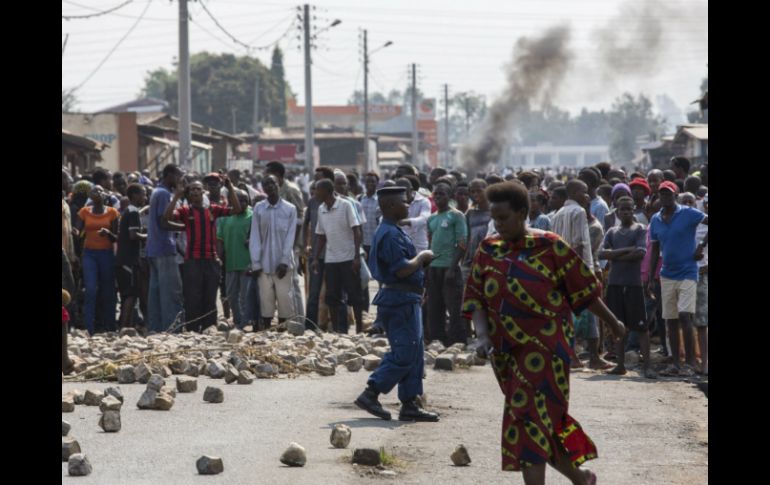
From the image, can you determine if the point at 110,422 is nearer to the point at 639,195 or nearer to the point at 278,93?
the point at 639,195

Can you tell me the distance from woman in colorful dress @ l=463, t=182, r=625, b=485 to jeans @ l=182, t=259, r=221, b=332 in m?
8.33

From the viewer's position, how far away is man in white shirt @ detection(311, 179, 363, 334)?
14.1 metres

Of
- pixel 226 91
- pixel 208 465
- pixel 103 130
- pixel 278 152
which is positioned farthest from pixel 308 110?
pixel 226 91

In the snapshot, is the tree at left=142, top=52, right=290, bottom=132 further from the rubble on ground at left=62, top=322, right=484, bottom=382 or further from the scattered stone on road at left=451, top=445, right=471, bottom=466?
the scattered stone on road at left=451, top=445, right=471, bottom=466

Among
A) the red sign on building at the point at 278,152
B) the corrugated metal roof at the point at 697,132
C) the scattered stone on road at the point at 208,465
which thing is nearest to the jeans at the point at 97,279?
the scattered stone on road at the point at 208,465

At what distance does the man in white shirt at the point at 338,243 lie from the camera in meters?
14.1

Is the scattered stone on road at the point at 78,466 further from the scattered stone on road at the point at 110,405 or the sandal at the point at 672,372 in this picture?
the sandal at the point at 672,372

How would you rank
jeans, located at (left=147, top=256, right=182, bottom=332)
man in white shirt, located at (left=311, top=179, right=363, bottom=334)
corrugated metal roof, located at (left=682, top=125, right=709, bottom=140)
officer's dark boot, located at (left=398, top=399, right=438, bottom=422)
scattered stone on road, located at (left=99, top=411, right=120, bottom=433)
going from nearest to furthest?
1. scattered stone on road, located at (left=99, top=411, right=120, bottom=433)
2. officer's dark boot, located at (left=398, top=399, right=438, bottom=422)
3. man in white shirt, located at (left=311, top=179, right=363, bottom=334)
4. jeans, located at (left=147, top=256, right=182, bottom=332)
5. corrugated metal roof, located at (left=682, top=125, right=709, bottom=140)

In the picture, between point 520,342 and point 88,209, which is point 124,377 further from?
point 520,342

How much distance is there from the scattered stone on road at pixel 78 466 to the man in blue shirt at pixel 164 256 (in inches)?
287

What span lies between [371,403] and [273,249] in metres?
5.25

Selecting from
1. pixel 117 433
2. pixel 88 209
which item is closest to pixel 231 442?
pixel 117 433

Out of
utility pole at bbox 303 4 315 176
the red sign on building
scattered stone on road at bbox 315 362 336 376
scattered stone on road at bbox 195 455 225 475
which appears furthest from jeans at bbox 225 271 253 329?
the red sign on building

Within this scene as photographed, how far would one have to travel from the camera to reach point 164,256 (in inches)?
582
